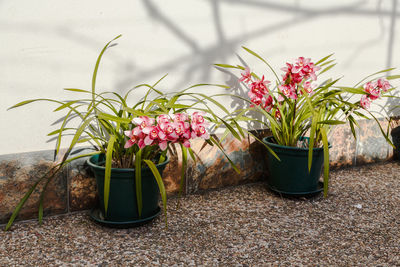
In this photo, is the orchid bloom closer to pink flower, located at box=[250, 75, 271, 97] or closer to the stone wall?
the stone wall

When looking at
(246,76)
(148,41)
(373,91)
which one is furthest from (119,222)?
(373,91)

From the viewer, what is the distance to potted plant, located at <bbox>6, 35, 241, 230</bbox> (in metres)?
1.44

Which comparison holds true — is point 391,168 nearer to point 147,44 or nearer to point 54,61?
point 147,44

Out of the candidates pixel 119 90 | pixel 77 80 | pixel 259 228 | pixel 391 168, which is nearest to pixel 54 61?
pixel 77 80

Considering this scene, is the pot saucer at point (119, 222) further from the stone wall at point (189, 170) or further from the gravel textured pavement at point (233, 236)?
the stone wall at point (189, 170)

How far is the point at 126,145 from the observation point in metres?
1.48

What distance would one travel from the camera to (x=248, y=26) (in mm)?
2059

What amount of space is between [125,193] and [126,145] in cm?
21

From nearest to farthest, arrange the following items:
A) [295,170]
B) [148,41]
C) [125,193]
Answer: [125,193] < [148,41] < [295,170]

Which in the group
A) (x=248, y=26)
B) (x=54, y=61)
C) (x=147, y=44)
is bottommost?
(x=54, y=61)

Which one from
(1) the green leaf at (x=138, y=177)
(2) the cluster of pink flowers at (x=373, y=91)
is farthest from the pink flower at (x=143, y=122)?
(2) the cluster of pink flowers at (x=373, y=91)

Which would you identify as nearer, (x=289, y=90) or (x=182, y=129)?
(x=182, y=129)

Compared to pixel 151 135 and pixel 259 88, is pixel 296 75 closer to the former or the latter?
pixel 259 88

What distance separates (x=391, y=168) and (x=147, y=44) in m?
1.73
